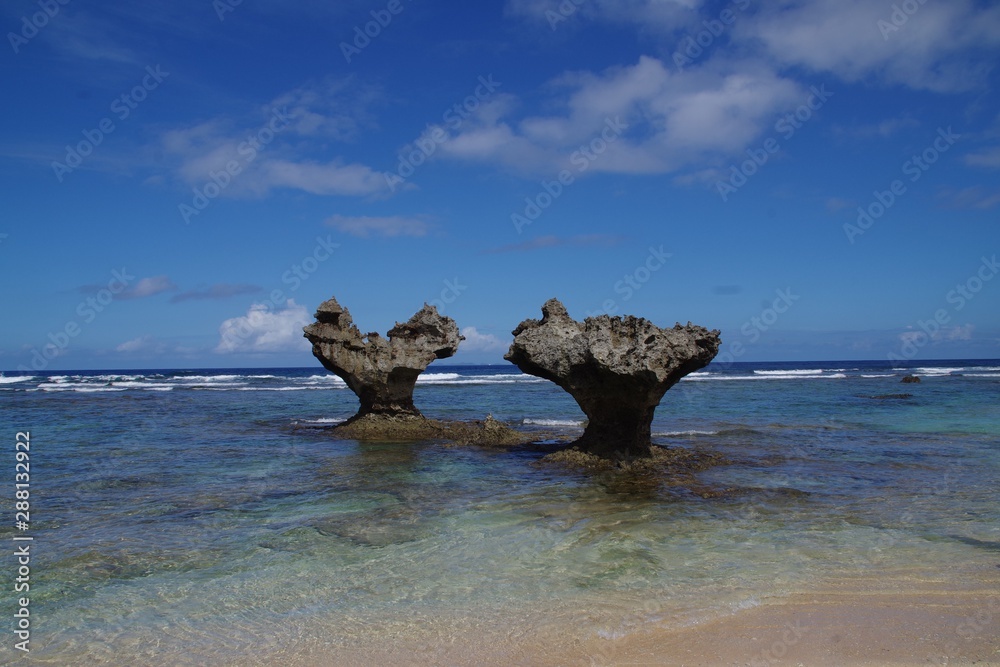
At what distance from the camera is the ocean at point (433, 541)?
19.7 feet

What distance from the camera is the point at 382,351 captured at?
19438mm

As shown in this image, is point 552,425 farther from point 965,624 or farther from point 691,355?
point 965,624

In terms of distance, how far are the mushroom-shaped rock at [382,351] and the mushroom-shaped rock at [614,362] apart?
5.07 m

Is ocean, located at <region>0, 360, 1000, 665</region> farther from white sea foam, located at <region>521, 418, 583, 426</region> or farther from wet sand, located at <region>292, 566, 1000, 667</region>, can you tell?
white sea foam, located at <region>521, 418, 583, 426</region>

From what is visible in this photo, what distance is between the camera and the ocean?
6.02 meters

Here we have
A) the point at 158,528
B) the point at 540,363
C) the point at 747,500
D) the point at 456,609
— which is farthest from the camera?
the point at 540,363

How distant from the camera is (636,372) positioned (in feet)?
42.8

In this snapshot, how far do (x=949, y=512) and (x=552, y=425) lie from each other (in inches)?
523

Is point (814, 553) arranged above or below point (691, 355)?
below

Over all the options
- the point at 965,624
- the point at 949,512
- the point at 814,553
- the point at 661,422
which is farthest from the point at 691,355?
the point at 661,422

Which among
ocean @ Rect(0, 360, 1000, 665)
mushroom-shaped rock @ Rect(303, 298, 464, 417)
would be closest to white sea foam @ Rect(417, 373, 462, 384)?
mushroom-shaped rock @ Rect(303, 298, 464, 417)

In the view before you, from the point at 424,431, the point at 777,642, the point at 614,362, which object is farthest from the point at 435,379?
the point at 777,642

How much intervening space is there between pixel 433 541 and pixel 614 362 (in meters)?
6.00

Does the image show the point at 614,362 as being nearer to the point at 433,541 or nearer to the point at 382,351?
the point at 433,541
